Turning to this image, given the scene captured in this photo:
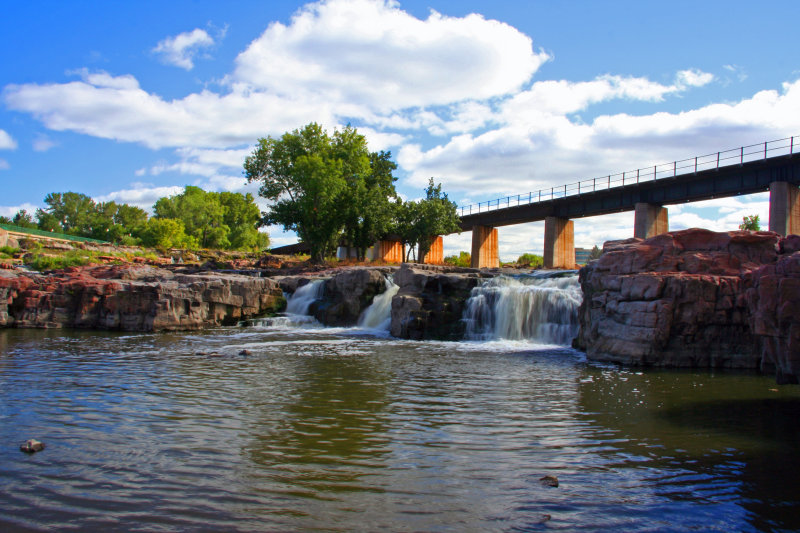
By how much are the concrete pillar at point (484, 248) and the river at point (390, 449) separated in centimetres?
4516

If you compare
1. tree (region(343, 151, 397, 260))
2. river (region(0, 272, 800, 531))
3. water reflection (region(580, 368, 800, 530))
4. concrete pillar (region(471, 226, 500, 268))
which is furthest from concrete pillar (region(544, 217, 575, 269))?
water reflection (region(580, 368, 800, 530))

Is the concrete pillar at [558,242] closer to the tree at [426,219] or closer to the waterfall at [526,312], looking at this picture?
the tree at [426,219]

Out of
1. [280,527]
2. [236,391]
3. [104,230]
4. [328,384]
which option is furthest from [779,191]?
[104,230]

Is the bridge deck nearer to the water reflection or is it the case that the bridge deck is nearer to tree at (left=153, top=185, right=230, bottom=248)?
the water reflection

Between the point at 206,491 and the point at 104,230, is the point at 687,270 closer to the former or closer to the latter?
the point at 206,491

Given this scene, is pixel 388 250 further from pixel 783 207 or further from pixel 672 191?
pixel 783 207

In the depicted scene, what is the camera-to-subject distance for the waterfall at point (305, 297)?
34.3m

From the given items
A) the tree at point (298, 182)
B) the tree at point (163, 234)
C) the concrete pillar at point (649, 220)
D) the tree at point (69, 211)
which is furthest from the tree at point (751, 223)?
the tree at point (69, 211)

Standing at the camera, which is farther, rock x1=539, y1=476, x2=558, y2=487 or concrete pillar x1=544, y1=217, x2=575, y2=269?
concrete pillar x1=544, y1=217, x2=575, y2=269

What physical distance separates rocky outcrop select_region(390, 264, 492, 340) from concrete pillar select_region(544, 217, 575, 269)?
2587 cm

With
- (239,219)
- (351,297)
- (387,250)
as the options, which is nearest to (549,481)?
(351,297)

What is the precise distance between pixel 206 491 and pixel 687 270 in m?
A: 17.1

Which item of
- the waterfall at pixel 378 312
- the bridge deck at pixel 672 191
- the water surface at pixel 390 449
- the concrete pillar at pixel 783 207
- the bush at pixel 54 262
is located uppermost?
the bridge deck at pixel 672 191

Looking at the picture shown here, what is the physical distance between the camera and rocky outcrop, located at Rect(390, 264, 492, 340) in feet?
85.3
